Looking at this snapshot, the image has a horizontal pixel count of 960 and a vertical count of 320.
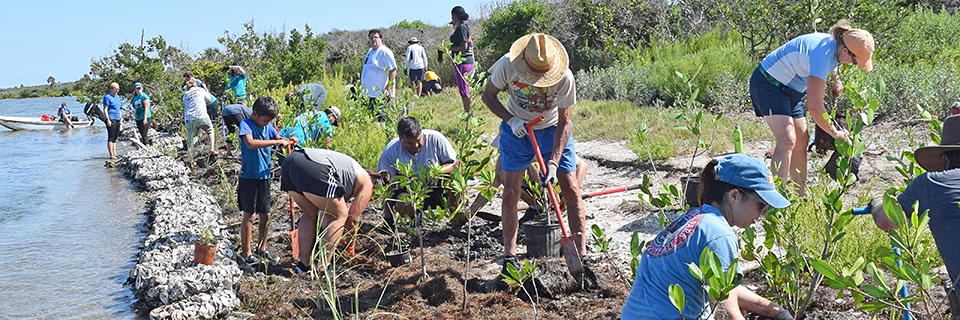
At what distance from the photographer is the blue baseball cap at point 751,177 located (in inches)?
92.4

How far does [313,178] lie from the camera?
16.0 ft

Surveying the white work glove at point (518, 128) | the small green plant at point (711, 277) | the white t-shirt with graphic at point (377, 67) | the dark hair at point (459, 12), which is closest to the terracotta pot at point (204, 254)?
the white work glove at point (518, 128)

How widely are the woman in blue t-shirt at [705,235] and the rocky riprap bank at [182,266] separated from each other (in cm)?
328

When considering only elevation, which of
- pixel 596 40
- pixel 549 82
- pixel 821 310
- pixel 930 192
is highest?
pixel 596 40

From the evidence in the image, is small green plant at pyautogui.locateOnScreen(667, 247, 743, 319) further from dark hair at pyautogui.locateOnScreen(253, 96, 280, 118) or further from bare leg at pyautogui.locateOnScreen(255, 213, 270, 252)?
bare leg at pyautogui.locateOnScreen(255, 213, 270, 252)

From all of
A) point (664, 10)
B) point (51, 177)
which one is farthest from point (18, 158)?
point (664, 10)

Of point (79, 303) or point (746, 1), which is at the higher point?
point (746, 1)

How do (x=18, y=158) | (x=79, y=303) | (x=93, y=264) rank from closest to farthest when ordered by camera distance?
(x=79, y=303), (x=93, y=264), (x=18, y=158)

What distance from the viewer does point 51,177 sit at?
1273 centimetres

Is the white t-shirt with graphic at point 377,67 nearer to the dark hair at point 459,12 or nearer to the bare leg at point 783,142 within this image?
the dark hair at point 459,12

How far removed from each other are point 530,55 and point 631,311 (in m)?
2.11

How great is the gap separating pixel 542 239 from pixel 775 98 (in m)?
1.87

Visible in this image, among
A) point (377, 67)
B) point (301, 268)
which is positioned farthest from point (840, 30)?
point (377, 67)

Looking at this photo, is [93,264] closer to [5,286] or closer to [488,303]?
[5,286]
